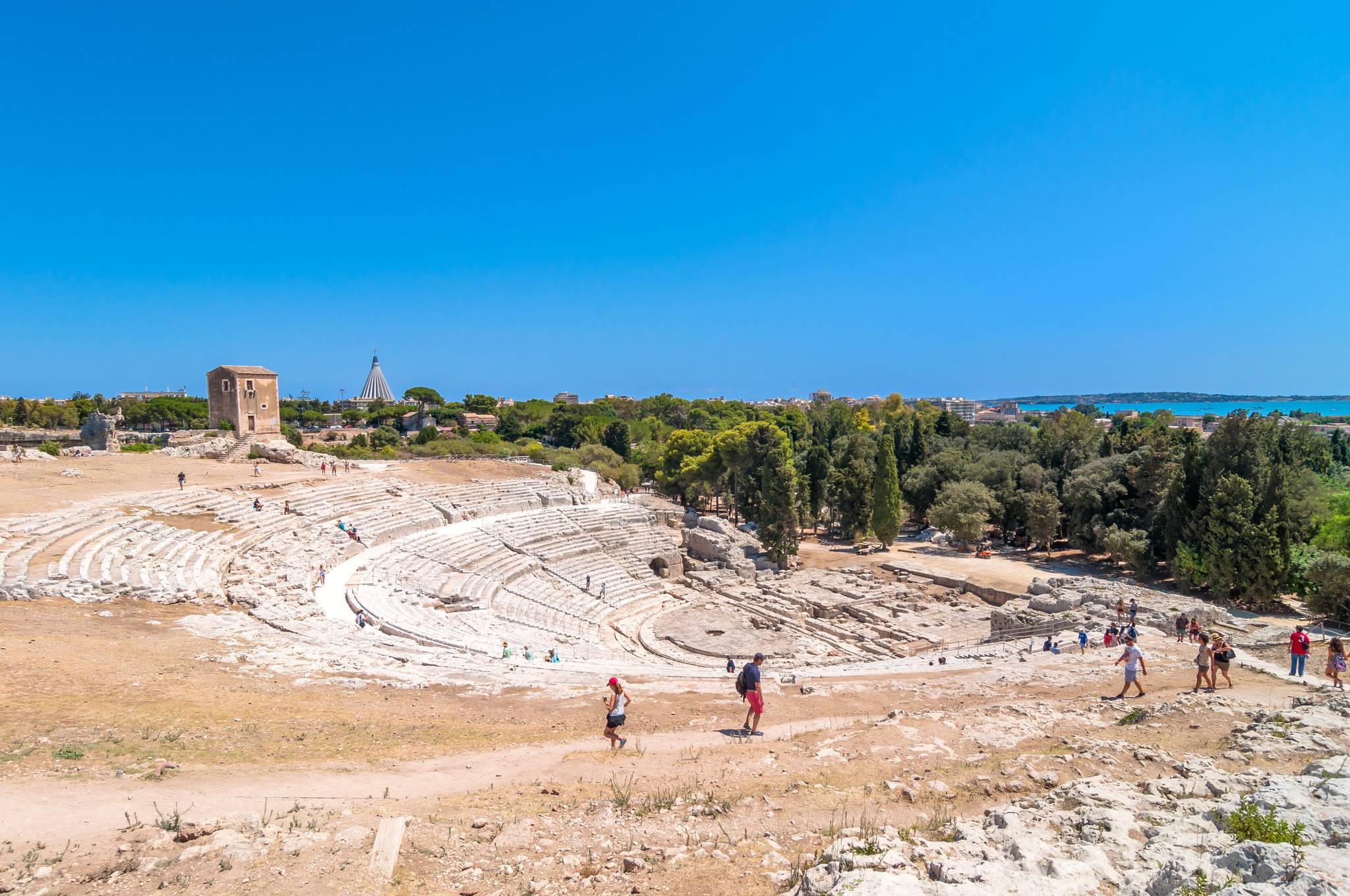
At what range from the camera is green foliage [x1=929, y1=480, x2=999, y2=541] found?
3634 cm

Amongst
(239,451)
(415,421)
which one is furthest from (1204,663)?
(415,421)

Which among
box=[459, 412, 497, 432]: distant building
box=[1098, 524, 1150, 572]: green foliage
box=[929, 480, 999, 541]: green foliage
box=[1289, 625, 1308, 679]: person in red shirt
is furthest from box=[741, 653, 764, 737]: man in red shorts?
box=[459, 412, 497, 432]: distant building

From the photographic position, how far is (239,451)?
37.1m

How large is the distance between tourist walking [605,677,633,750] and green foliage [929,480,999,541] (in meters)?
32.3

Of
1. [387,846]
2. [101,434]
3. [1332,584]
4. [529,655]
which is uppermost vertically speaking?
[101,434]

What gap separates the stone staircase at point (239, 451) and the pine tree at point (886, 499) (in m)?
36.7

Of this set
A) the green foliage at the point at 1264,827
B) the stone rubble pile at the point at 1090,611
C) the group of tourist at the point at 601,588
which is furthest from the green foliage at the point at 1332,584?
Answer: the group of tourist at the point at 601,588

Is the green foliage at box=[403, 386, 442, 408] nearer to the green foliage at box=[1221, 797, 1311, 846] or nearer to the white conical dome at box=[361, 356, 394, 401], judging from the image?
the white conical dome at box=[361, 356, 394, 401]

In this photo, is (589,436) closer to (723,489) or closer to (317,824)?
(723,489)

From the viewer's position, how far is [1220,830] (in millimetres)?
5566

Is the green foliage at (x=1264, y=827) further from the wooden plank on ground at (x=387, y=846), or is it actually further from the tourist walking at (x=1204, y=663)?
the wooden plank on ground at (x=387, y=846)

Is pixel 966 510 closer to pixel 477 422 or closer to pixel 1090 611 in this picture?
pixel 1090 611

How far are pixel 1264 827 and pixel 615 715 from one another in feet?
22.4

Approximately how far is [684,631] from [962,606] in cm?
1195
